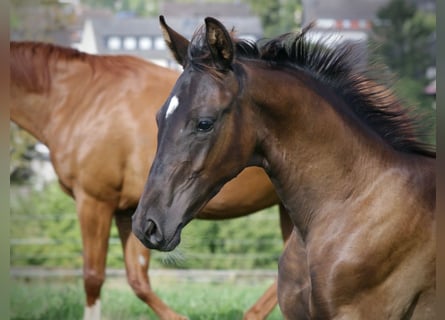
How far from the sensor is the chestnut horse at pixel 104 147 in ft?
19.9

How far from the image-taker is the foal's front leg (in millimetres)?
3299

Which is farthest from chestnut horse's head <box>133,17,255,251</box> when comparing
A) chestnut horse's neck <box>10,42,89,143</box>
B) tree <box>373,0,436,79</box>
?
tree <box>373,0,436,79</box>

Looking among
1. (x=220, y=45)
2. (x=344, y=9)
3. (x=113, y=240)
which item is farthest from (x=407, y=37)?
(x=220, y=45)

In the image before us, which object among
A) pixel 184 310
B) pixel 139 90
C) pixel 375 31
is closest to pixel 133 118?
pixel 139 90

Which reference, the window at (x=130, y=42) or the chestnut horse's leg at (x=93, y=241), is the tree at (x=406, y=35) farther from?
the chestnut horse's leg at (x=93, y=241)

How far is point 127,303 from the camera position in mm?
7312

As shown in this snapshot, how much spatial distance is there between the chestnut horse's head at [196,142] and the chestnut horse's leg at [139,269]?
3051 millimetres

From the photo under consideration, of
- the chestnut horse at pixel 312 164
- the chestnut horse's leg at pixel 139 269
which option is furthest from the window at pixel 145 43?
the chestnut horse at pixel 312 164

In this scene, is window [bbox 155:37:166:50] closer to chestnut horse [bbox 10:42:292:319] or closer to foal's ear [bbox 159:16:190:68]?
chestnut horse [bbox 10:42:292:319]

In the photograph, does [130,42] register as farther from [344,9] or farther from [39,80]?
[344,9]

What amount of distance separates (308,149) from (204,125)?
465 millimetres

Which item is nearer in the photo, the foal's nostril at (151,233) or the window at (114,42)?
the foal's nostril at (151,233)

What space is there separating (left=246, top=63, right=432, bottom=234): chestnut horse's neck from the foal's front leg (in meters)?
0.12

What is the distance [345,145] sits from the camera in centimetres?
335
